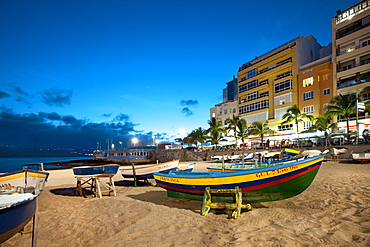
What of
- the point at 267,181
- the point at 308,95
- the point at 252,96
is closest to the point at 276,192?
the point at 267,181

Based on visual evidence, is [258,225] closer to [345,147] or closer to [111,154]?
[345,147]

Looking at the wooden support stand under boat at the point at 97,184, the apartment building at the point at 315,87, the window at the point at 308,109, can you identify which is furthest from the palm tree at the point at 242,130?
the wooden support stand under boat at the point at 97,184

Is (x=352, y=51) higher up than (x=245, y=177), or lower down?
higher up

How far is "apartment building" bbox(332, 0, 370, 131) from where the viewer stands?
104 ft

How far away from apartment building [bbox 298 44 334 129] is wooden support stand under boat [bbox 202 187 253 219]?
122 ft

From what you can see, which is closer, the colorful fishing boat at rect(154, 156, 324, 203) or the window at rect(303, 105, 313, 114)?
the colorful fishing boat at rect(154, 156, 324, 203)

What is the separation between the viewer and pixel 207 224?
20.5ft

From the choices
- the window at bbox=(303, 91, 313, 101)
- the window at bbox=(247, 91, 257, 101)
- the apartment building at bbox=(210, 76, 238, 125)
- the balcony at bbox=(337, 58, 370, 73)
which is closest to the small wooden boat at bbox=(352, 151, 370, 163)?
the balcony at bbox=(337, 58, 370, 73)

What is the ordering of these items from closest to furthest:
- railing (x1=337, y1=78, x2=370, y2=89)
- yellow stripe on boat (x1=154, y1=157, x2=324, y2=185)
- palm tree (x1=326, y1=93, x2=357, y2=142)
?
yellow stripe on boat (x1=154, y1=157, x2=324, y2=185), palm tree (x1=326, y1=93, x2=357, y2=142), railing (x1=337, y1=78, x2=370, y2=89)

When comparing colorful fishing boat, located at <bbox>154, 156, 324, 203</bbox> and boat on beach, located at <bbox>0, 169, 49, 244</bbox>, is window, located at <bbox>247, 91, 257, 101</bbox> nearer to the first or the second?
colorful fishing boat, located at <bbox>154, 156, 324, 203</bbox>

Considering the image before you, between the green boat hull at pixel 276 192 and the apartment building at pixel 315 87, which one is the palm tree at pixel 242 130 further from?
the green boat hull at pixel 276 192

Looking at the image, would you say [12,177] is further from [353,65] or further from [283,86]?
[283,86]

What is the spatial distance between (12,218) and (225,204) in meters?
5.81

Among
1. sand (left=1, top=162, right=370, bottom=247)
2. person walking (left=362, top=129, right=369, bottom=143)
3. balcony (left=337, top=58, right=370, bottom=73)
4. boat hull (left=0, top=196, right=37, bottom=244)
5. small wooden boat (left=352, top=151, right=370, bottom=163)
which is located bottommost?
sand (left=1, top=162, right=370, bottom=247)
